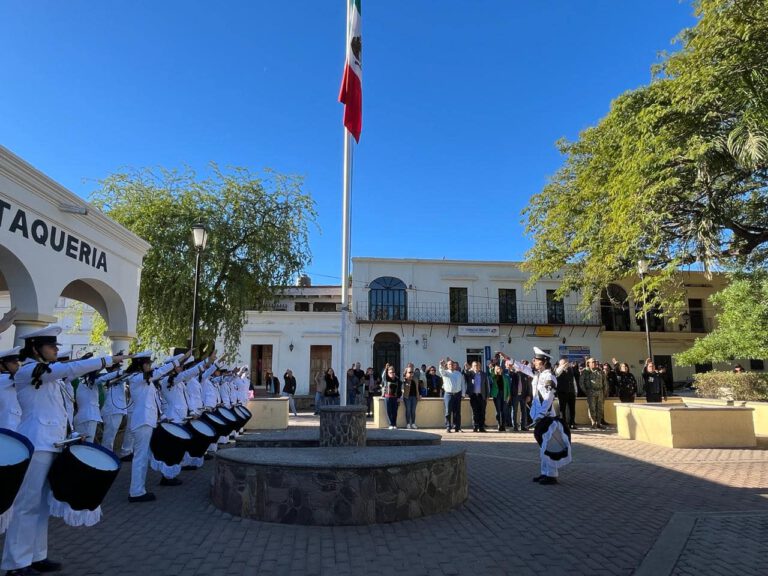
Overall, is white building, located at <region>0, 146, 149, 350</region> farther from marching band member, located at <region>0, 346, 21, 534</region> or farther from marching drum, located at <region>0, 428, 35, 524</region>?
marching drum, located at <region>0, 428, 35, 524</region>

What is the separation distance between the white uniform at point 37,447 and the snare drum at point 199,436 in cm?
337

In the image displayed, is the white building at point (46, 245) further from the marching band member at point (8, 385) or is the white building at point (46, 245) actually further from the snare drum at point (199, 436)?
the marching band member at point (8, 385)

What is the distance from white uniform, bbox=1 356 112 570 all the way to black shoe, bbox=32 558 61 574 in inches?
1.7

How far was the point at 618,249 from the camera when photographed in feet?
46.1

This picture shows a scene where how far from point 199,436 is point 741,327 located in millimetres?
17848

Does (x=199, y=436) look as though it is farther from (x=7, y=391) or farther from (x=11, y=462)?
(x=11, y=462)

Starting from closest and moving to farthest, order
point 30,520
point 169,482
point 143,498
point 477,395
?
1. point 30,520
2. point 143,498
3. point 169,482
4. point 477,395

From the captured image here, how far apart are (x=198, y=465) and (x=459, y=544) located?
6.03 metres

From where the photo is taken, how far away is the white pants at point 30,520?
411cm

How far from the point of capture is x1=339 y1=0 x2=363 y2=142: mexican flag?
351 inches

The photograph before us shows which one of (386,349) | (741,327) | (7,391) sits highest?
(741,327)

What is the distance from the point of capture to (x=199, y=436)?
805 cm

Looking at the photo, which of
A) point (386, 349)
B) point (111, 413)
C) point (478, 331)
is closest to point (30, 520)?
point (111, 413)

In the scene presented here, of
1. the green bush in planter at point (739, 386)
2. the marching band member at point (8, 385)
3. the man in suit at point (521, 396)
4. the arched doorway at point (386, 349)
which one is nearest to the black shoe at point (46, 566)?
the marching band member at point (8, 385)
